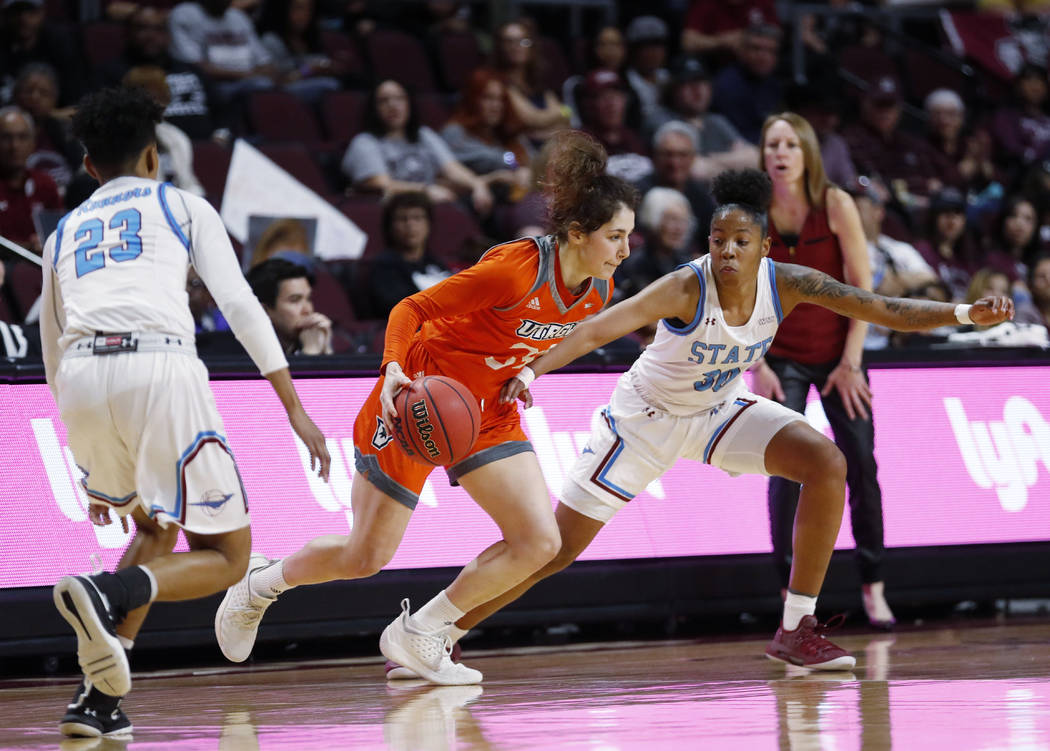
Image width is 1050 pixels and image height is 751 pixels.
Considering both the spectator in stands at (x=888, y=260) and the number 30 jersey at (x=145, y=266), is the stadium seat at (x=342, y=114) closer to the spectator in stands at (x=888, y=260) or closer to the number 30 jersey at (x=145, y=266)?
the spectator in stands at (x=888, y=260)

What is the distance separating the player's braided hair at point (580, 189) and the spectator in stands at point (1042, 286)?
5.00 m

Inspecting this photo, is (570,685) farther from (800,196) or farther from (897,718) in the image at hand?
(800,196)

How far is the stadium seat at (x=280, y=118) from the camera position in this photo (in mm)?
9945

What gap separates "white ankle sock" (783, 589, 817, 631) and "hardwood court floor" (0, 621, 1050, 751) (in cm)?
18

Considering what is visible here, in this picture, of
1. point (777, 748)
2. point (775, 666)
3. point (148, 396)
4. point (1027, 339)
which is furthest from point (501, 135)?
point (777, 748)

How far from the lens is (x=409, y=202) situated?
27.1 ft

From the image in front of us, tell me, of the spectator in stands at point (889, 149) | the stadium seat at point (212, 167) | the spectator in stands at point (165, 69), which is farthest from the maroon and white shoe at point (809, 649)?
the spectator in stands at point (889, 149)

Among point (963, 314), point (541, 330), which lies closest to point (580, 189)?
point (541, 330)

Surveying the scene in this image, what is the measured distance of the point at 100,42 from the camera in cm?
977

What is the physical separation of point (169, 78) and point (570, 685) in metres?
5.78

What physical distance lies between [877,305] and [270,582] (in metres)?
2.32

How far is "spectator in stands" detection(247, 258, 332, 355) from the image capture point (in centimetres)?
682

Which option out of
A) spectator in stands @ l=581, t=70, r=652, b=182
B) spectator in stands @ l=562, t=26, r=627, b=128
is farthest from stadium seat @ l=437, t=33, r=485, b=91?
spectator in stands @ l=581, t=70, r=652, b=182

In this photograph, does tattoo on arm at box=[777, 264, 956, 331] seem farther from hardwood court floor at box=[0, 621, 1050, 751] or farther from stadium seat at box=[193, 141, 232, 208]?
stadium seat at box=[193, 141, 232, 208]
